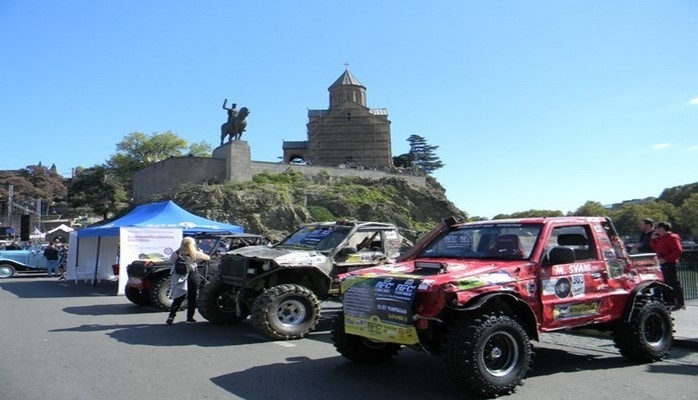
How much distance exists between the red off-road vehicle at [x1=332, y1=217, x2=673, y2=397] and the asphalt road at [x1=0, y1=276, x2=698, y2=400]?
37 centimetres

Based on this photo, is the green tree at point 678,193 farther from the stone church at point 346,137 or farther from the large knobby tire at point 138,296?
the large knobby tire at point 138,296

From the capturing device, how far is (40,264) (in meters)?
25.9

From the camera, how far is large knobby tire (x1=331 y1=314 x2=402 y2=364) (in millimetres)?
6469

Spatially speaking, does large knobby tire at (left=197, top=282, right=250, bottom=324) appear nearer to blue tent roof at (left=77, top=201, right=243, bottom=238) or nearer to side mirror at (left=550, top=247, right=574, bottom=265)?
side mirror at (left=550, top=247, right=574, bottom=265)

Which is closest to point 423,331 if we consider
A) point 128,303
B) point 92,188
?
point 128,303

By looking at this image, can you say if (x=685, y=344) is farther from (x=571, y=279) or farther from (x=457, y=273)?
(x=457, y=273)

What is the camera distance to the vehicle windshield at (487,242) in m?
6.21

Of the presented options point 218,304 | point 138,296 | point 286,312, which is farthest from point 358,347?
point 138,296

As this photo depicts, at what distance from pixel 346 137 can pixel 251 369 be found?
326 ft

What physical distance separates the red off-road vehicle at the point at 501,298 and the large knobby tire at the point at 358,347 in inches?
0.5

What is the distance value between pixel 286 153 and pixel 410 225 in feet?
161

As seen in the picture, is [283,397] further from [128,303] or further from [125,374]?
[128,303]

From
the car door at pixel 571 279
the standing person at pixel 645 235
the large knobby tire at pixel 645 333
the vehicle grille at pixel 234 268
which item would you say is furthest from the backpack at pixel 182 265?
the standing person at pixel 645 235

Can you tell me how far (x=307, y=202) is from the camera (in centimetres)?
5528
